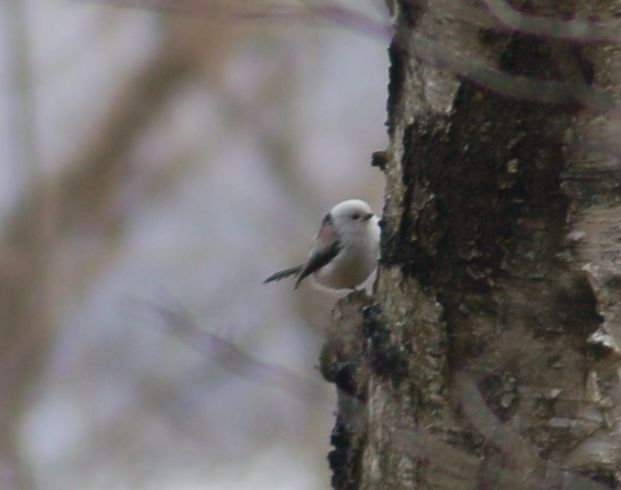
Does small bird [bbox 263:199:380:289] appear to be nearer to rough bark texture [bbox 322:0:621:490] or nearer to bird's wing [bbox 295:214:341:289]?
bird's wing [bbox 295:214:341:289]

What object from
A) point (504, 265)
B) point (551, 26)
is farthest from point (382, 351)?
point (551, 26)

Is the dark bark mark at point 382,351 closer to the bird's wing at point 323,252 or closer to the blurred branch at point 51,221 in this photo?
the bird's wing at point 323,252

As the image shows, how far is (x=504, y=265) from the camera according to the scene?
188 centimetres

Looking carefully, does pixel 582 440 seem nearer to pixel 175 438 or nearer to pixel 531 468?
pixel 531 468


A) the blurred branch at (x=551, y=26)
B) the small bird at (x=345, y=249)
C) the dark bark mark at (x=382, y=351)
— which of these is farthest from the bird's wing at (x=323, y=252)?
→ the blurred branch at (x=551, y=26)

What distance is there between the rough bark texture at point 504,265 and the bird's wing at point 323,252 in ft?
7.10

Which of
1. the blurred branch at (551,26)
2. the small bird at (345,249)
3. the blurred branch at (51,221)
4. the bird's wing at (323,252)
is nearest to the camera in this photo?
the blurred branch at (551,26)

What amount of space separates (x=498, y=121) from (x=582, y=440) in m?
0.48

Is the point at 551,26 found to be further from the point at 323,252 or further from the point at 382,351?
the point at 323,252

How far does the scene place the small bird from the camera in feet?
13.3

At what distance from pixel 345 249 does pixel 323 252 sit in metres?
0.15

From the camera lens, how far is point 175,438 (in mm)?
7547

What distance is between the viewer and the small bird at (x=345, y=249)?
4.06 meters

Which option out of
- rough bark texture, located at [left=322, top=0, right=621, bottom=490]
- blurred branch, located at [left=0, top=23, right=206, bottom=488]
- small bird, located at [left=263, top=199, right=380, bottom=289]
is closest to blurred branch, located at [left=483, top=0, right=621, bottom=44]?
rough bark texture, located at [left=322, top=0, right=621, bottom=490]
